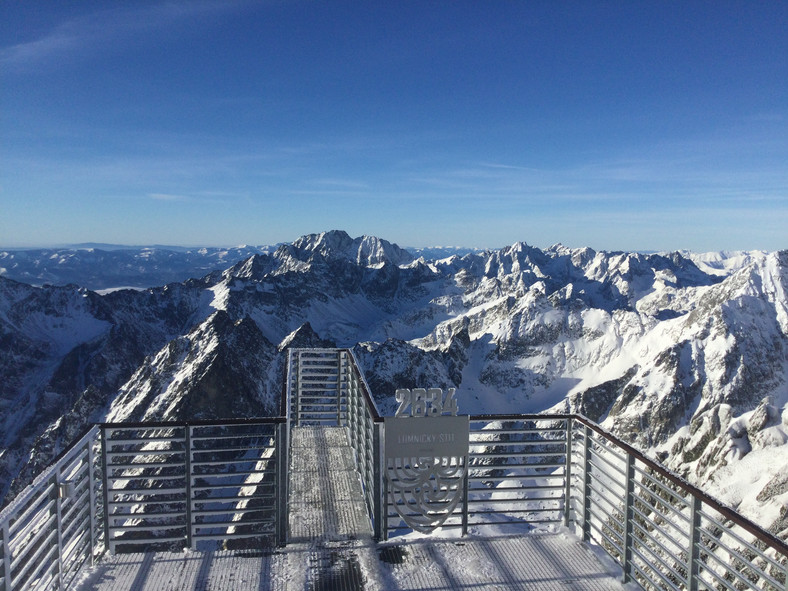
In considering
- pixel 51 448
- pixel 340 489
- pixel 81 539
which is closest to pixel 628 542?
pixel 340 489

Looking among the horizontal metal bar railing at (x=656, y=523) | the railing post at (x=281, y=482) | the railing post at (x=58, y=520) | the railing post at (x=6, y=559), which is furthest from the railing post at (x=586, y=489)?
the railing post at (x=6, y=559)

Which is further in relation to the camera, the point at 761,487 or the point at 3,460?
the point at 3,460

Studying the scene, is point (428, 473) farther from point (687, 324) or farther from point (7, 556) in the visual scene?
point (687, 324)

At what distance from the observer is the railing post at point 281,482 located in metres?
7.98

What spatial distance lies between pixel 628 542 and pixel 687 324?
196504 millimetres

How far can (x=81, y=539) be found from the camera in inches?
289

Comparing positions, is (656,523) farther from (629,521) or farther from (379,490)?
(379,490)

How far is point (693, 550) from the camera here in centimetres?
632

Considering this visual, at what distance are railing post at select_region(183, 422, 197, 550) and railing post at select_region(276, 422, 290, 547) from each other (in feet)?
4.08

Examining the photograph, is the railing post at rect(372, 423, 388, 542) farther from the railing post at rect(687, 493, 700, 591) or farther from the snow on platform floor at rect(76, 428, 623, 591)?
the railing post at rect(687, 493, 700, 591)

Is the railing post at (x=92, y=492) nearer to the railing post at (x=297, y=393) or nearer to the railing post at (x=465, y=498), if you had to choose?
the railing post at (x=465, y=498)

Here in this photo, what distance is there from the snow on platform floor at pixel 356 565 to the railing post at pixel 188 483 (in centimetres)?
31

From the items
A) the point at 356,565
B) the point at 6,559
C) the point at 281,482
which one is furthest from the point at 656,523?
the point at 6,559

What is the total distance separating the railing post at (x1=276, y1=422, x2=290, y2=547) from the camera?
798cm
